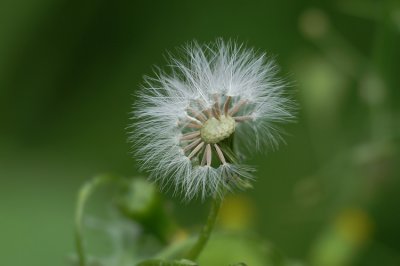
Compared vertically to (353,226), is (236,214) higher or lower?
lower

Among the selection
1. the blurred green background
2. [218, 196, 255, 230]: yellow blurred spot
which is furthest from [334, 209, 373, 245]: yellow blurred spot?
[218, 196, 255, 230]: yellow blurred spot

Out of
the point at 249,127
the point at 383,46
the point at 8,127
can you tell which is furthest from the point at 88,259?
the point at 8,127

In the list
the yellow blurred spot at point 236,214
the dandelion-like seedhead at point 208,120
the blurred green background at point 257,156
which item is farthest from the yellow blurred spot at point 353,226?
the dandelion-like seedhead at point 208,120

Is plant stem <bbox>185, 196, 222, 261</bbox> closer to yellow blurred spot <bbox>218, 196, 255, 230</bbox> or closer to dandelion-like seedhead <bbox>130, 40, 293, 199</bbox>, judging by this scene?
dandelion-like seedhead <bbox>130, 40, 293, 199</bbox>

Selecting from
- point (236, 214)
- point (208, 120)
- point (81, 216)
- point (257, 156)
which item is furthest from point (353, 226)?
point (208, 120)

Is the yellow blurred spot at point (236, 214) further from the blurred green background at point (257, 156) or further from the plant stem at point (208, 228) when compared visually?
the plant stem at point (208, 228)

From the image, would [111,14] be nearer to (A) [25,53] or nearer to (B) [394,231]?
(A) [25,53]

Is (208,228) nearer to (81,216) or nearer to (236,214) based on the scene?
(81,216)
